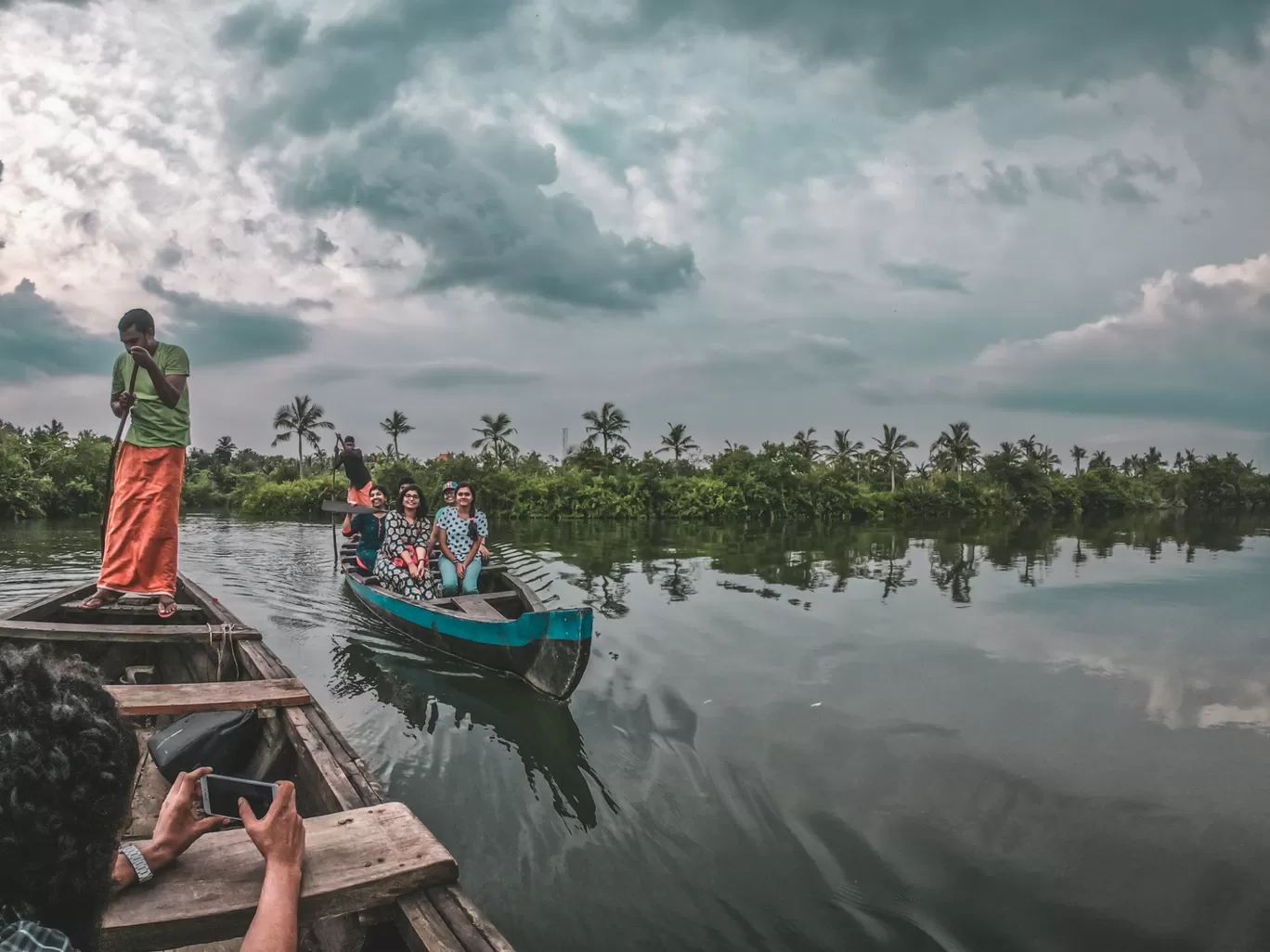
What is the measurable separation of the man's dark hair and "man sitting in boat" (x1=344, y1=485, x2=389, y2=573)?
207 inches

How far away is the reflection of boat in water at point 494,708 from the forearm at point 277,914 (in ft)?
8.36

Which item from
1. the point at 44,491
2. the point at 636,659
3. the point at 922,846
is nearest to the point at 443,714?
the point at 636,659

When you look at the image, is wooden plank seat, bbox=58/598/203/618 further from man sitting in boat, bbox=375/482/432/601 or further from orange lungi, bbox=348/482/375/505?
orange lungi, bbox=348/482/375/505

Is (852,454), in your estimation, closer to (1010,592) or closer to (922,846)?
(1010,592)

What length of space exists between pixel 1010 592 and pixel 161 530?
11.6m

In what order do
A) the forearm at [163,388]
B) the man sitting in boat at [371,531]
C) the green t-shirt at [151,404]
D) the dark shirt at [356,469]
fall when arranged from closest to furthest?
the forearm at [163,388] < the green t-shirt at [151,404] < the man sitting in boat at [371,531] < the dark shirt at [356,469]

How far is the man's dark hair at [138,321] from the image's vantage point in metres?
4.66

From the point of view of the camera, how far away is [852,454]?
49312 mm

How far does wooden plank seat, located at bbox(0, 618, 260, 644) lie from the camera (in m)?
4.47

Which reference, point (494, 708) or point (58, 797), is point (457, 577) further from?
point (58, 797)

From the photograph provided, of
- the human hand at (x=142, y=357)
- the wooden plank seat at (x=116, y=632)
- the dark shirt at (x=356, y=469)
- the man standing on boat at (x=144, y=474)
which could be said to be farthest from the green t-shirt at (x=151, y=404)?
the dark shirt at (x=356, y=469)

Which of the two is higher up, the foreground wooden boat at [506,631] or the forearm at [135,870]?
the forearm at [135,870]

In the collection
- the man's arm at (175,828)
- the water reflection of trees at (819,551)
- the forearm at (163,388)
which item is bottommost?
the water reflection of trees at (819,551)

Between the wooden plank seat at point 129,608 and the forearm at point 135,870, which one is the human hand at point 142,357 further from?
the forearm at point 135,870
